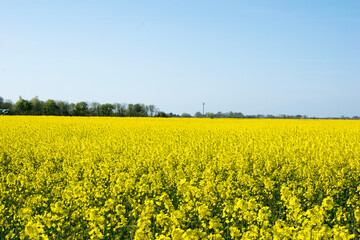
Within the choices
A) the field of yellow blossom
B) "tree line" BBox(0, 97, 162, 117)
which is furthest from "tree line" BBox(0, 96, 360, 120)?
the field of yellow blossom

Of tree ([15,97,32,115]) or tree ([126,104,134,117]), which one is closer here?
tree ([15,97,32,115])

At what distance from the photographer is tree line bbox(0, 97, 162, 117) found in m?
87.6

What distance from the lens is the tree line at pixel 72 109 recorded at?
288 ft

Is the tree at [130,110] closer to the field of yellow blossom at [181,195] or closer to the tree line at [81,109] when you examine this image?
the tree line at [81,109]

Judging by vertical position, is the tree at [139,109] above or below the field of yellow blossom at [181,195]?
above

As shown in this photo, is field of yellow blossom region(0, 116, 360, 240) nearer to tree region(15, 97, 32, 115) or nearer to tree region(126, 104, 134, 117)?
tree region(126, 104, 134, 117)

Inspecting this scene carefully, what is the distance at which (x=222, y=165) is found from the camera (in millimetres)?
10695

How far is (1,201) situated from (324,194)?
28.7 ft

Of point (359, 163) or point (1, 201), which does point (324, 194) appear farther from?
point (1, 201)

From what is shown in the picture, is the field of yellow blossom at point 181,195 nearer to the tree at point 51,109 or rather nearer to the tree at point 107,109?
the tree at point 51,109

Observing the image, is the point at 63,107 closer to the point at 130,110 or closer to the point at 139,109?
the point at 130,110

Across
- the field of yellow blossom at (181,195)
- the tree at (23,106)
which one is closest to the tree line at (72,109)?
the tree at (23,106)

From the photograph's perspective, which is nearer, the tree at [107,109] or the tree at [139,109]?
the tree at [107,109]

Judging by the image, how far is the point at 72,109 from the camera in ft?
322
